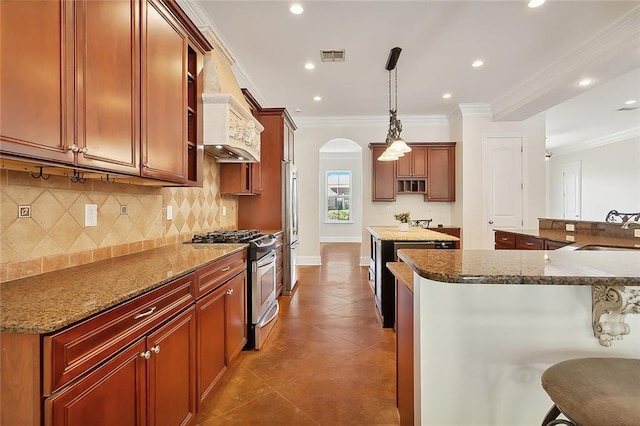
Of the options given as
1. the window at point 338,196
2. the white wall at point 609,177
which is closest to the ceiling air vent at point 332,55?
the window at point 338,196

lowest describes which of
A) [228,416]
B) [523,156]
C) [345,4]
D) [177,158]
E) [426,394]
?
[228,416]

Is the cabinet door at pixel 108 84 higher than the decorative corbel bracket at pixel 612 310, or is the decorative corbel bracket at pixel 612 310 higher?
the cabinet door at pixel 108 84

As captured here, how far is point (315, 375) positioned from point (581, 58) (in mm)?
4386

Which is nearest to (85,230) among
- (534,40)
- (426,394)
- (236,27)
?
(426,394)

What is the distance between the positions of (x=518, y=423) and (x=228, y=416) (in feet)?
5.06

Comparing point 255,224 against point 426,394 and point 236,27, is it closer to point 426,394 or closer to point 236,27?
point 236,27

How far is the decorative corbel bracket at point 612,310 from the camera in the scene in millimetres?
1099

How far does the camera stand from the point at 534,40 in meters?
3.27

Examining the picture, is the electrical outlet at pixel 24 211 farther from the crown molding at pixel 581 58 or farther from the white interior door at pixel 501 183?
the white interior door at pixel 501 183

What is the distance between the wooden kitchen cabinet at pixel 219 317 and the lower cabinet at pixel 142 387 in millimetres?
122

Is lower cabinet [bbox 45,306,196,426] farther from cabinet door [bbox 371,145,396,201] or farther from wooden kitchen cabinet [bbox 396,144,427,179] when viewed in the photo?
wooden kitchen cabinet [bbox 396,144,427,179]

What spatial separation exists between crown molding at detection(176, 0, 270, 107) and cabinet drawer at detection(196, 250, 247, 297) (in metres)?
2.15

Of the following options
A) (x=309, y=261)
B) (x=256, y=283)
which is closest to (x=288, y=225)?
(x=256, y=283)

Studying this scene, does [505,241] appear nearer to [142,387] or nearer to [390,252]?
[390,252]
